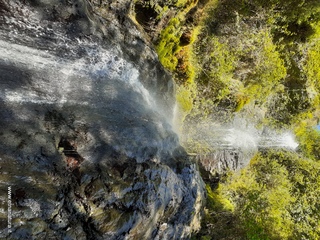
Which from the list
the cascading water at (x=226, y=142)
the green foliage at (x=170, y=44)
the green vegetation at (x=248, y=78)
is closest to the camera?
the green foliage at (x=170, y=44)

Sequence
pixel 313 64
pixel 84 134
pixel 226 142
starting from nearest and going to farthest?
pixel 84 134, pixel 313 64, pixel 226 142

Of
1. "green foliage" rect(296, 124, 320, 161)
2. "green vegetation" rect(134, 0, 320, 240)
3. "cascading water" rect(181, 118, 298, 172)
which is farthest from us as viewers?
"green foliage" rect(296, 124, 320, 161)

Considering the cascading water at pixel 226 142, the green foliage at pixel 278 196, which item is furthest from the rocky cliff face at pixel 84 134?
the cascading water at pixel 226 142

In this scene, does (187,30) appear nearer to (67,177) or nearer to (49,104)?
(49,104)

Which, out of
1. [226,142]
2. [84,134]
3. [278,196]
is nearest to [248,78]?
[226,142]

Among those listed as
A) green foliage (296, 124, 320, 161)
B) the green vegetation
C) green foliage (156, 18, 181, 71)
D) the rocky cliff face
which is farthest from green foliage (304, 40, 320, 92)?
the rocky cliff face

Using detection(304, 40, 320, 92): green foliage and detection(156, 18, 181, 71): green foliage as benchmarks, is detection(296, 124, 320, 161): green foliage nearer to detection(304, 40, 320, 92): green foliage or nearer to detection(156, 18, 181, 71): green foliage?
detection(304, 40, 320, 92): green foliage

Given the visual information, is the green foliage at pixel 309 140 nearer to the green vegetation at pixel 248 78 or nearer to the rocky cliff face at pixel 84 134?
the green vegetation at pixel 248 78

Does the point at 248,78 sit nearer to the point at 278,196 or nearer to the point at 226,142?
the point at 226,142

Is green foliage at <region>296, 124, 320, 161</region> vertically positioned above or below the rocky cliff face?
above
